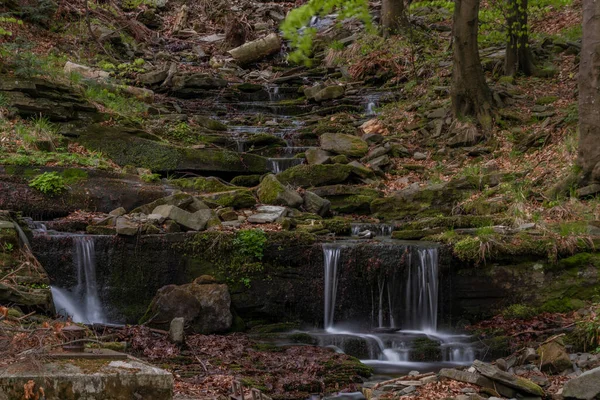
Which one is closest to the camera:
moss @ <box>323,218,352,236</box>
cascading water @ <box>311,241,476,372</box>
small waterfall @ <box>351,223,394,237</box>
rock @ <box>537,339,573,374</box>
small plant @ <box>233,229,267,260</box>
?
rock @ <box>537,339,573,374</box>

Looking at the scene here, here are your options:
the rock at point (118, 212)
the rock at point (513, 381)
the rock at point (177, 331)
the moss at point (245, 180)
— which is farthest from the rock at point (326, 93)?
the rock at point (513, 381)

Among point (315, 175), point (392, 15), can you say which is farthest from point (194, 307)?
point (392, 15)

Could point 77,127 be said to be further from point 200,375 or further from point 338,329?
point 200,375

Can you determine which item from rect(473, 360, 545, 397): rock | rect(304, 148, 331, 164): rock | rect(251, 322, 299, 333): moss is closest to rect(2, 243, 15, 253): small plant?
rect(251, 322, 299, 333): moss

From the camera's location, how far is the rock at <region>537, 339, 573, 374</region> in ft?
24.3

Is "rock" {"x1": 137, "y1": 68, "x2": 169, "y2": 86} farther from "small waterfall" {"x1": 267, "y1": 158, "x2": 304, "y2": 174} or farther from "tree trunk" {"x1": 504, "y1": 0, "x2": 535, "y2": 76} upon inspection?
"tree trunk" {"x1": 504, "y1": 0, "x2": 535, "y2": 76}

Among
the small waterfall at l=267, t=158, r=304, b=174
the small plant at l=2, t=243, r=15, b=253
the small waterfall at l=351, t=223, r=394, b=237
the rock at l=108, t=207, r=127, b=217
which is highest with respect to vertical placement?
the small waterfall at l=267, t=158, r=304, b=174

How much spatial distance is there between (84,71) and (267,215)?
9.04 meters

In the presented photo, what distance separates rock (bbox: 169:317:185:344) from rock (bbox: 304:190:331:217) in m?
4.56

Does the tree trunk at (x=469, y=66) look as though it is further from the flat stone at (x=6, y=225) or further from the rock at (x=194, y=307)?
the flat stone at (x=6, y=225)

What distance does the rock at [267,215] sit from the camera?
1107cm

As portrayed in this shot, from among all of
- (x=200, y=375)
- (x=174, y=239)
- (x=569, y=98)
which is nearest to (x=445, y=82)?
(x=569, y=98)

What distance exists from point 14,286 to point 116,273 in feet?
7.15

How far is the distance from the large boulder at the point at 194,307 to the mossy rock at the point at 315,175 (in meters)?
4.81
